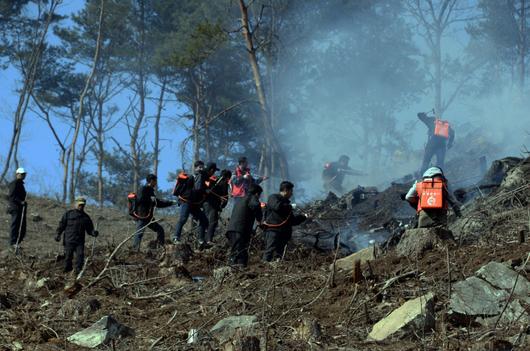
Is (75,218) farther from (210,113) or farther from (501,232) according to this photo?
(210,113)

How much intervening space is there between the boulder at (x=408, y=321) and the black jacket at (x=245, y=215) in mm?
4718

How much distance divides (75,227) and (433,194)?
17.6 ft

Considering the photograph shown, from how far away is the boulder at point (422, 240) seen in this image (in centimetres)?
1041

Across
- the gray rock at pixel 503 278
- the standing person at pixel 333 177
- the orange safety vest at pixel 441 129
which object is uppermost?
the orange safety vest at pixel 441 129

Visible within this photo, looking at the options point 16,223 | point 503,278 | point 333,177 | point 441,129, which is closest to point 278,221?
point 503,278

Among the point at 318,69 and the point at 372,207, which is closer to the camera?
the point at 372,207

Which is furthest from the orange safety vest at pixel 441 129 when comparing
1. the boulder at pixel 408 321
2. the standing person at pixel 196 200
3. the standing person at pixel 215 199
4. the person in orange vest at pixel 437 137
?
the boulder at pixel 408 321

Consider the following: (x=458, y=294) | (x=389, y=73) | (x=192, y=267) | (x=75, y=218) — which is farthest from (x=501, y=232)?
(x=389, y=73)

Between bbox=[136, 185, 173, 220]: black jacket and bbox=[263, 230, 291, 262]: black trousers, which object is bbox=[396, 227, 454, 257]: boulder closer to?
bbox=[263, 230, 291, 262]: black trousers

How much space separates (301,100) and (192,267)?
24.5 m

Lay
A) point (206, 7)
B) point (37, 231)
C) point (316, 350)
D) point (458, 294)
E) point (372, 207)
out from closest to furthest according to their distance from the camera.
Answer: point (316, 350) < point (458, 294) < point (372, 207) < point (37, 231) < point (206, 7)

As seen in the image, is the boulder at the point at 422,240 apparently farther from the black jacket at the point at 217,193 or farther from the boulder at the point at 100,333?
the black jacket at the point at 217,193

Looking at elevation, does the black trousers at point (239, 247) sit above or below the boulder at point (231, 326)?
above

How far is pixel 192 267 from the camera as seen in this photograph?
512 inches
